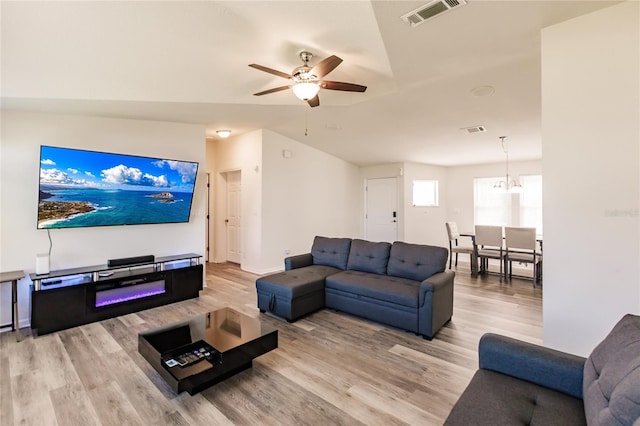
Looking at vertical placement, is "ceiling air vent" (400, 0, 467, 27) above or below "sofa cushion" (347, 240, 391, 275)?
above

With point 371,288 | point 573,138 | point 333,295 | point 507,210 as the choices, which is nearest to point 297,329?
point 333,295

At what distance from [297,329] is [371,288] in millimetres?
932

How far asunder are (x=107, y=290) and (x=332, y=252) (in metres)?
2.87

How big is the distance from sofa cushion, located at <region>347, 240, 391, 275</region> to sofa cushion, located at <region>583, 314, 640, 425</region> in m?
2.52

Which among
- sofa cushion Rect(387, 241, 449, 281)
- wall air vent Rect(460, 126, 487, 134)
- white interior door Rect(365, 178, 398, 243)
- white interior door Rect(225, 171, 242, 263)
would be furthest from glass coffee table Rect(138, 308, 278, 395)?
white interior door Rect(365, 178, 398, 243)

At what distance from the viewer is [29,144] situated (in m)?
3.48

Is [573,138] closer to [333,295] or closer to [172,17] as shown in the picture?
[333,295]

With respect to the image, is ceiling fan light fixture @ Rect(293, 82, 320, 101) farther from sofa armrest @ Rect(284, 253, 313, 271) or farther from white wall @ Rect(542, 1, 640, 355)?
sofa armrest @ Rect(284, 253, 313, 271)

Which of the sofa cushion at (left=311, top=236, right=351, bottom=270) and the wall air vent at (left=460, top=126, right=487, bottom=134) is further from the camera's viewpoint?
the wall air vent at (left=460, top=126, right=487, bottom=134)

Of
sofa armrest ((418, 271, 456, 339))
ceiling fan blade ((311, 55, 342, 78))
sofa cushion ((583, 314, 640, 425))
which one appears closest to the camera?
sofa cushion ((583, 314, 640, 425))

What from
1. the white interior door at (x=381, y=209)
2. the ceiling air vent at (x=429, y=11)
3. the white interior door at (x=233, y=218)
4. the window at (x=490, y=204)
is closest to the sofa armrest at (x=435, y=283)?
the ceiling air vent at (x=429, y=11)

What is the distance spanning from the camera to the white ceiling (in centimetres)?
235

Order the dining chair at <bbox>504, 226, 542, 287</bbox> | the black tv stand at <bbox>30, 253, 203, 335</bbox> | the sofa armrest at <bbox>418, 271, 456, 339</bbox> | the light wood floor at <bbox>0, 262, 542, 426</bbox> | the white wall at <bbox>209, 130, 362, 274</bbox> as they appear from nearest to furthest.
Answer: the light wood floor at <bbox>0, 262, 542, 426</bbox>, the sofa armrest at <bbox>418, 271, 456, 339</bbox>, the black tv stand at <bbox>30, 253, 203, 335</bbox>, the dining chair at <bbox>504, 226, 542, 287</bbox>, the white wall at <bbox>209, 130, 362, 274</bbox>

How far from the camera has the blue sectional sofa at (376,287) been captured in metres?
3.12
